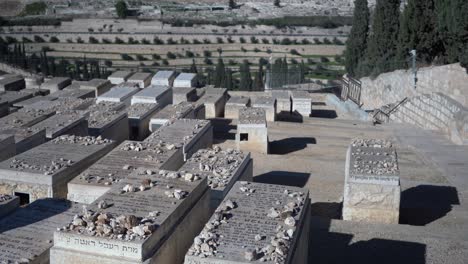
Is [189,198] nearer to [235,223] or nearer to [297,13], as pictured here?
[235,223]

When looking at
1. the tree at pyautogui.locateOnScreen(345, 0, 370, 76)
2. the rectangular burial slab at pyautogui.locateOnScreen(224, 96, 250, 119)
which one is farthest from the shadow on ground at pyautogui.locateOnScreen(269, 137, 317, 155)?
the tree at pyautogui.locateOnScreen(345, 0, 370, 76)

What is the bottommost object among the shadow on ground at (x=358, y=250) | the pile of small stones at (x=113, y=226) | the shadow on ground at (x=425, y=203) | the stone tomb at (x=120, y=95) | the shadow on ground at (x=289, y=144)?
the shadow on ground at (x=289, y=144)

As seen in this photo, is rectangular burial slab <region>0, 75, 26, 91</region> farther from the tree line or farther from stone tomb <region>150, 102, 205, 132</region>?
the tree line

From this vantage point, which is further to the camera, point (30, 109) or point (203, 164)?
point (30, 109)

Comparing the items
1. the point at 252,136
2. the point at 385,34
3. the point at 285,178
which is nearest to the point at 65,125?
the point at 252,136

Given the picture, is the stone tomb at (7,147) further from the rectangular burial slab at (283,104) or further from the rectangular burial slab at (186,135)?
the rectangular burial slab at (283,104)

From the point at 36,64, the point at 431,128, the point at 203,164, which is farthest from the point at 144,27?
the point at 203,164

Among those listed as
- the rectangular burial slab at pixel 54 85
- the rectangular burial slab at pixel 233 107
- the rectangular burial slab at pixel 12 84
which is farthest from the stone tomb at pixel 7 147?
the rectangular burial slab at pixel 54 85
